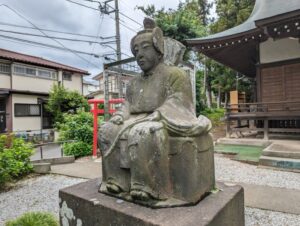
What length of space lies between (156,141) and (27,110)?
16.1 metres

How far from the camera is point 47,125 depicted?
55.3 feet

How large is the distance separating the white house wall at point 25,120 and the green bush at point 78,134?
901cm

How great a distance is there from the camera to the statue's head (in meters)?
1.99

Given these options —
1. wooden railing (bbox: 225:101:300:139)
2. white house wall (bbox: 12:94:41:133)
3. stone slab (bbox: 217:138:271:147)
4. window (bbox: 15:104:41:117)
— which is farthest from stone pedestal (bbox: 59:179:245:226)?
window (bbox: 15:104:41:117)

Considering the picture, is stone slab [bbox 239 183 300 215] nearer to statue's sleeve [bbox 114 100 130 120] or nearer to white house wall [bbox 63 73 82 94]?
statue's sleeve [bbox 114 100 130 120]

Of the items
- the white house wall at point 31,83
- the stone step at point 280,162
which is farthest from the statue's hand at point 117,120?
the white house wall at point 31,83

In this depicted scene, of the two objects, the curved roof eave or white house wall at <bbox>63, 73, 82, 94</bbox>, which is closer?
the curved roof eave

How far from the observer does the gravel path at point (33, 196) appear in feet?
11.0

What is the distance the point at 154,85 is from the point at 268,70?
6.85 metres

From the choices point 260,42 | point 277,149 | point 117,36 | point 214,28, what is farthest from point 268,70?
point 117,36

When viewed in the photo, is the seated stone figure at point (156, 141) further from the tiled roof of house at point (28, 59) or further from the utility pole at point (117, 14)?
the tiled roof of house at point (28, 59)

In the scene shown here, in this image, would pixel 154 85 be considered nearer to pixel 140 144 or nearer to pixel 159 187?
pixel 140 144

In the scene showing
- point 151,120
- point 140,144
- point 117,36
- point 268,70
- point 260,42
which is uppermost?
point 117,36

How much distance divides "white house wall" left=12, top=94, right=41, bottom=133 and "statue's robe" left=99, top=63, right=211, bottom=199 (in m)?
14.9
